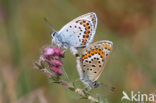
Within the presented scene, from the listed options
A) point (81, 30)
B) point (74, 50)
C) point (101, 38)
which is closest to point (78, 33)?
point (81, 30)

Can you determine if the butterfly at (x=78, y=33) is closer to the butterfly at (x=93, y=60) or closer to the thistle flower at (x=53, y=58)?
the butterfly at (x=93, y=60)

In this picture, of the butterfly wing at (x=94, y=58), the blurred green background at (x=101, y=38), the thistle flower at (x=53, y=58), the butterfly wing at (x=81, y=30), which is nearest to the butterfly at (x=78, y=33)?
the butterfly wing at (x=81, y=30)

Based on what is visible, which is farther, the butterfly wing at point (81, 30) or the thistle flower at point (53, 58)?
the butterfly wing at point (81, 30)

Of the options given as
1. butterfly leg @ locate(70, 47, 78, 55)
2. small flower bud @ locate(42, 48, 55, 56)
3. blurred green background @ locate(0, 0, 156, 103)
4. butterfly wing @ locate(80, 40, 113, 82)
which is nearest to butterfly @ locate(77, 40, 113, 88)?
Result: butterfly wing @ locate(80, 40, 113, 82)

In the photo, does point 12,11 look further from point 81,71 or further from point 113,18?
point 81,71

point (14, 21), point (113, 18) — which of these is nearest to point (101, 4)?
point (113, 18)

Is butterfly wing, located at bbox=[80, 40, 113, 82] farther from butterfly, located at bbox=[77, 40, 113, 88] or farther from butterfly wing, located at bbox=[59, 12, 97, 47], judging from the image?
butterfly wing, located at bbox=[59, 12, 97, 47]
